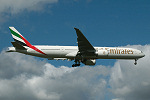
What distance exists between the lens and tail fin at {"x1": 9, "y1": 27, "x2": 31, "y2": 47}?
2702 inches

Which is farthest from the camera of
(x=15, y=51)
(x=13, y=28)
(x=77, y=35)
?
(x=13, y=28)

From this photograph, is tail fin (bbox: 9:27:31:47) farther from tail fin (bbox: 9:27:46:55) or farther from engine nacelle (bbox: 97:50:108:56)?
engine nacelle (bbox: 97:50:108:56)

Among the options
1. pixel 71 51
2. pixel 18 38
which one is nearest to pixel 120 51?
pixel 71 51

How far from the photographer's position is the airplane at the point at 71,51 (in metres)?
65.7

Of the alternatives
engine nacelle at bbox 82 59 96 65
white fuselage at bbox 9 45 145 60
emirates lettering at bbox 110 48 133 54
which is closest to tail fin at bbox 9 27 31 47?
white fuselage at bbox 9 45 145 60

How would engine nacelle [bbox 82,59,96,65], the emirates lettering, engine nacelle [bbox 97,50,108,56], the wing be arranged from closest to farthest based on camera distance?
the wing < engine nacelle [bbox 97,50,108,56] < the emirates lettering < engine nacelle [bbox 82,59,96,65]

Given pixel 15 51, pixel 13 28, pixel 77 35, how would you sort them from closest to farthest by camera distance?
pixel 77 35 → pixel 15 51 → pixel 13 28

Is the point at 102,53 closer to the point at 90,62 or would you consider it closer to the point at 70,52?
the point at 90,62

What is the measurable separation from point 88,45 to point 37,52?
1292 centimetres

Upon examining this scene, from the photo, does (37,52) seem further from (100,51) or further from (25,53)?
(100,51)

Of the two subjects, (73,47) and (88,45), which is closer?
(88,45)

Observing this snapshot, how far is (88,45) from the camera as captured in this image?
2512 inches

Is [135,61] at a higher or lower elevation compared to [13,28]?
lower

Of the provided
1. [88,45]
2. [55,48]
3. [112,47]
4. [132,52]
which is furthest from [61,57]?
[132,52]
